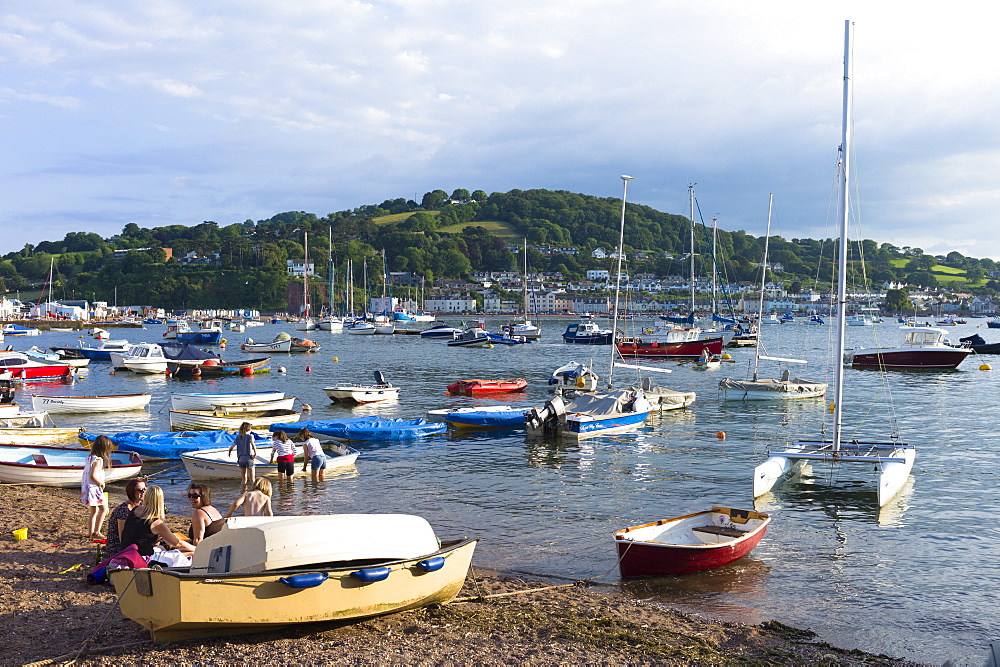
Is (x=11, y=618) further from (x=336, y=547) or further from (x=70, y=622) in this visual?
(x=336, y=547)

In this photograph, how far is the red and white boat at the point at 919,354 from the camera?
6306cm

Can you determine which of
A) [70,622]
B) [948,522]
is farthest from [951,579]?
[70,622]

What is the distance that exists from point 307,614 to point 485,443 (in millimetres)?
19165

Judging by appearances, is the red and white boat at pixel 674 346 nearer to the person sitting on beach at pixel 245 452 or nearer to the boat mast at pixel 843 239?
the boat mast at pixel 843 239

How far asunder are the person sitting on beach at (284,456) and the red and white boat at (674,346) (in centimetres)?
5228

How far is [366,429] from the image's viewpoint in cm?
2869

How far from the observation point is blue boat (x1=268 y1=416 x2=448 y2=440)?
2856cm

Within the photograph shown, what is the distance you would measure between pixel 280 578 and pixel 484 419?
2187 centimetres

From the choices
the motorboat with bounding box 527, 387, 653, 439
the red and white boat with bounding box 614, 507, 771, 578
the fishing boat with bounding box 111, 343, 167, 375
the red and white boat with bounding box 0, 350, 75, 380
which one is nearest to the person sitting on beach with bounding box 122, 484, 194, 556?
the red and white boat with bounding box 614, 507, 771, 578

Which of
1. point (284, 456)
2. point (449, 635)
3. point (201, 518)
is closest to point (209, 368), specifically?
point (284, 456)

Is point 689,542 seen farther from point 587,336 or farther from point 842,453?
point 587,336

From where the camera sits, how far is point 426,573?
1063 centimetres

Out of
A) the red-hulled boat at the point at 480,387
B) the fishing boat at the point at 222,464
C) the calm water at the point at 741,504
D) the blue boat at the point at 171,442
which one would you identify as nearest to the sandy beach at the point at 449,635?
the calm water at the point at 741,504

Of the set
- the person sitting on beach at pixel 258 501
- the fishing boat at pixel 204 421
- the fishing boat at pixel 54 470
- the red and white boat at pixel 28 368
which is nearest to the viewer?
the person sitting on beach at pixel 258 501
